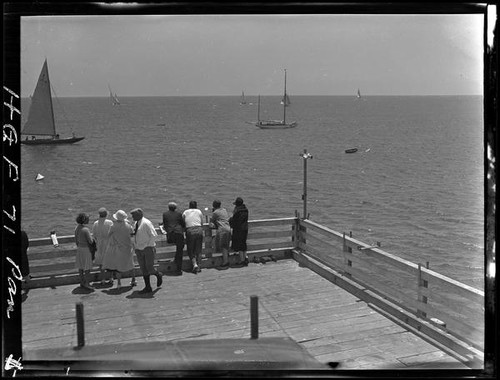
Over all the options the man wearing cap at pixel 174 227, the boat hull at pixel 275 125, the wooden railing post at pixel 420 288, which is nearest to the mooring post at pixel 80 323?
the man wearing cap at pixel 174 227

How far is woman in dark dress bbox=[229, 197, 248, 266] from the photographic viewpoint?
46.4ft

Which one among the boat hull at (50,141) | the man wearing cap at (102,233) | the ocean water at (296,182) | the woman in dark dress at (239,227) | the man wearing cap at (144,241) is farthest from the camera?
the boat hull at (50,141)

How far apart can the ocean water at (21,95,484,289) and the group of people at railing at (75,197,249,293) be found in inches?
280

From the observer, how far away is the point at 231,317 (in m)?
11.4

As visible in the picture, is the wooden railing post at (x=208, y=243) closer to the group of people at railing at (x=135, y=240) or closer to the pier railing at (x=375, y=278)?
the pier railing at (x=375, y=278)

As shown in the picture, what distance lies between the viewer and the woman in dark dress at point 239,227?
14133 mm

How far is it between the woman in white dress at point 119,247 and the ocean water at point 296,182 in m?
8.77

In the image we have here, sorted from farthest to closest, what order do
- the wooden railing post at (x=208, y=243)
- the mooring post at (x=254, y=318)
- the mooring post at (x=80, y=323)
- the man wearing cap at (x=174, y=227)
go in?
the wooden railing post at (x=208, y=243), the man wearing cap at (x=174, y=227), the mooring post at (x=254, y=318), the mooring post at (x=80, y=323)

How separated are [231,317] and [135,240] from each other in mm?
2276

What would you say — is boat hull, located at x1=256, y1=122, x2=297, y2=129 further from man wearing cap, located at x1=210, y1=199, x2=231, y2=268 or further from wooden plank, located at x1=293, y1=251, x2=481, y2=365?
wooden plank, located at x1=293, y1=251, x2=481, y2=365

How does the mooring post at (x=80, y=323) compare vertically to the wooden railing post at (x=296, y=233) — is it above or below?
Result: below

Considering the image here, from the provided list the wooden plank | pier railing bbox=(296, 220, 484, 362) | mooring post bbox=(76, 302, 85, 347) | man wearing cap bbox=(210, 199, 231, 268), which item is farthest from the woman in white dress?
pier railing bbox=(296, 220, 484, 362)

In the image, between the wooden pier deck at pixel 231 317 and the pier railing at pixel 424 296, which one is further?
the wooden pier deck at pixel 231 317
